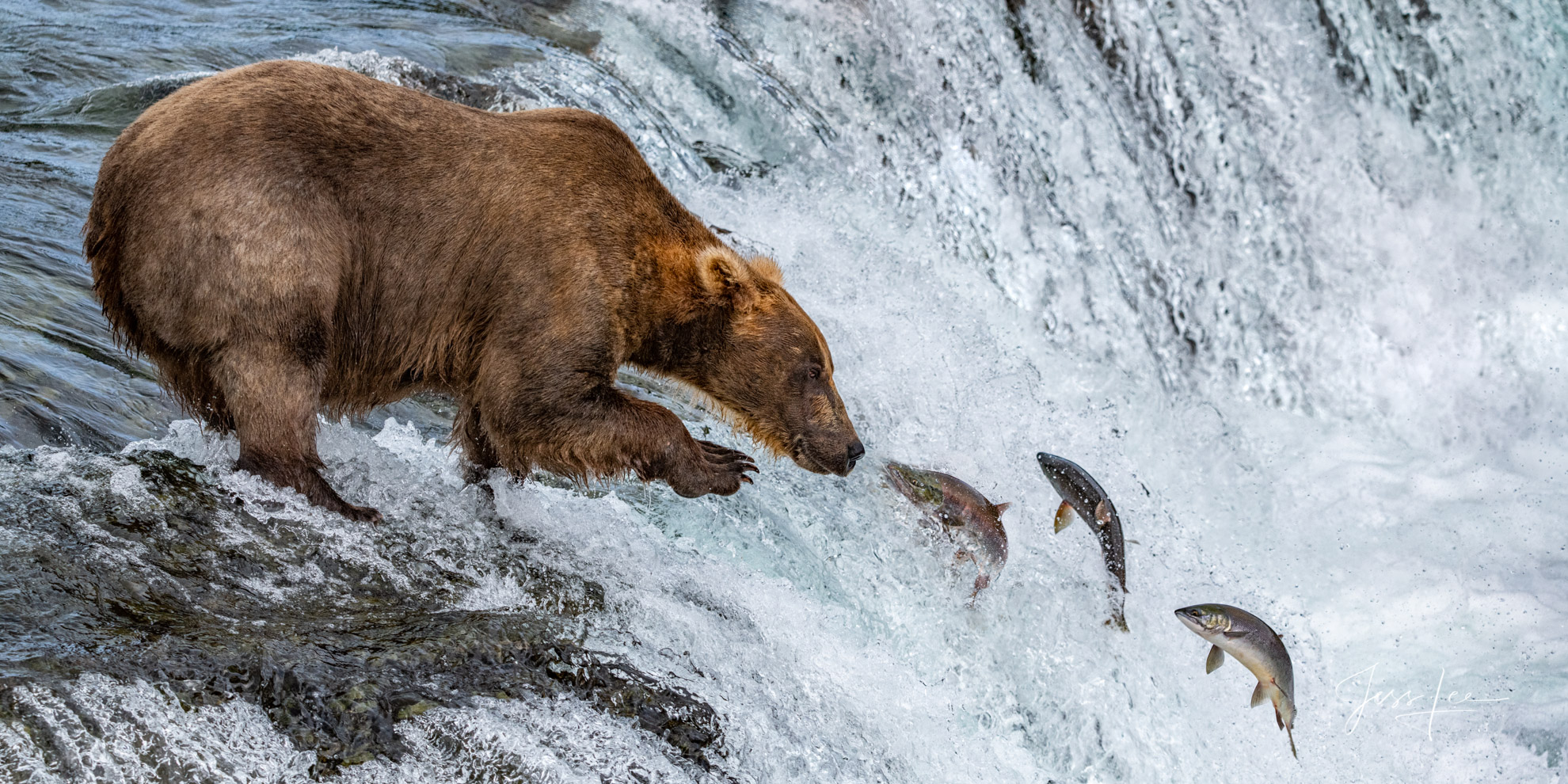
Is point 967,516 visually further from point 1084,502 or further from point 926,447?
point 926,447

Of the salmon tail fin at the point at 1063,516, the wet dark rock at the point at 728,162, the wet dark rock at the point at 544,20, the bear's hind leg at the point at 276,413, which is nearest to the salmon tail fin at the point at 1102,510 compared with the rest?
the salmon tail fin at the point at 1063,516

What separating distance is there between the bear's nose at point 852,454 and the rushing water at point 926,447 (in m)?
0.60

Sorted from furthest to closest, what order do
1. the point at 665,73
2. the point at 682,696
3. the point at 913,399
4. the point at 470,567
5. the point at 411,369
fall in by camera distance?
the point at 665,73 → the point at 913,399 → the point at 411,369 → the point at 470,567 → the point at 682,696

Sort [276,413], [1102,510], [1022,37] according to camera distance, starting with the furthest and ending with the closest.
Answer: [1022,37], [1102,510], [276,413]

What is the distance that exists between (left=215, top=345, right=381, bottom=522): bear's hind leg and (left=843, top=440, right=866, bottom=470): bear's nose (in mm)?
1901

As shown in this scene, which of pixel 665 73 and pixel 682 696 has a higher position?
pixel 665 73

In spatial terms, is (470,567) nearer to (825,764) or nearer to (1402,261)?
(825,764)

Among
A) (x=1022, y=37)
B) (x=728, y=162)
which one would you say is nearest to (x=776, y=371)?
(x=728, y=162)

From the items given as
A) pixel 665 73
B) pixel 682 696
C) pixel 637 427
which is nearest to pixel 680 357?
pixel 637 427

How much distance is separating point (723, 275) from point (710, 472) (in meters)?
0.76

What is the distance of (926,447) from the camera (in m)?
6.98

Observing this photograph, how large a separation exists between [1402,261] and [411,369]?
8.18 metres

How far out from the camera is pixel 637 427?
4664mm

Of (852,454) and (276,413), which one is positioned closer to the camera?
(276,413)
